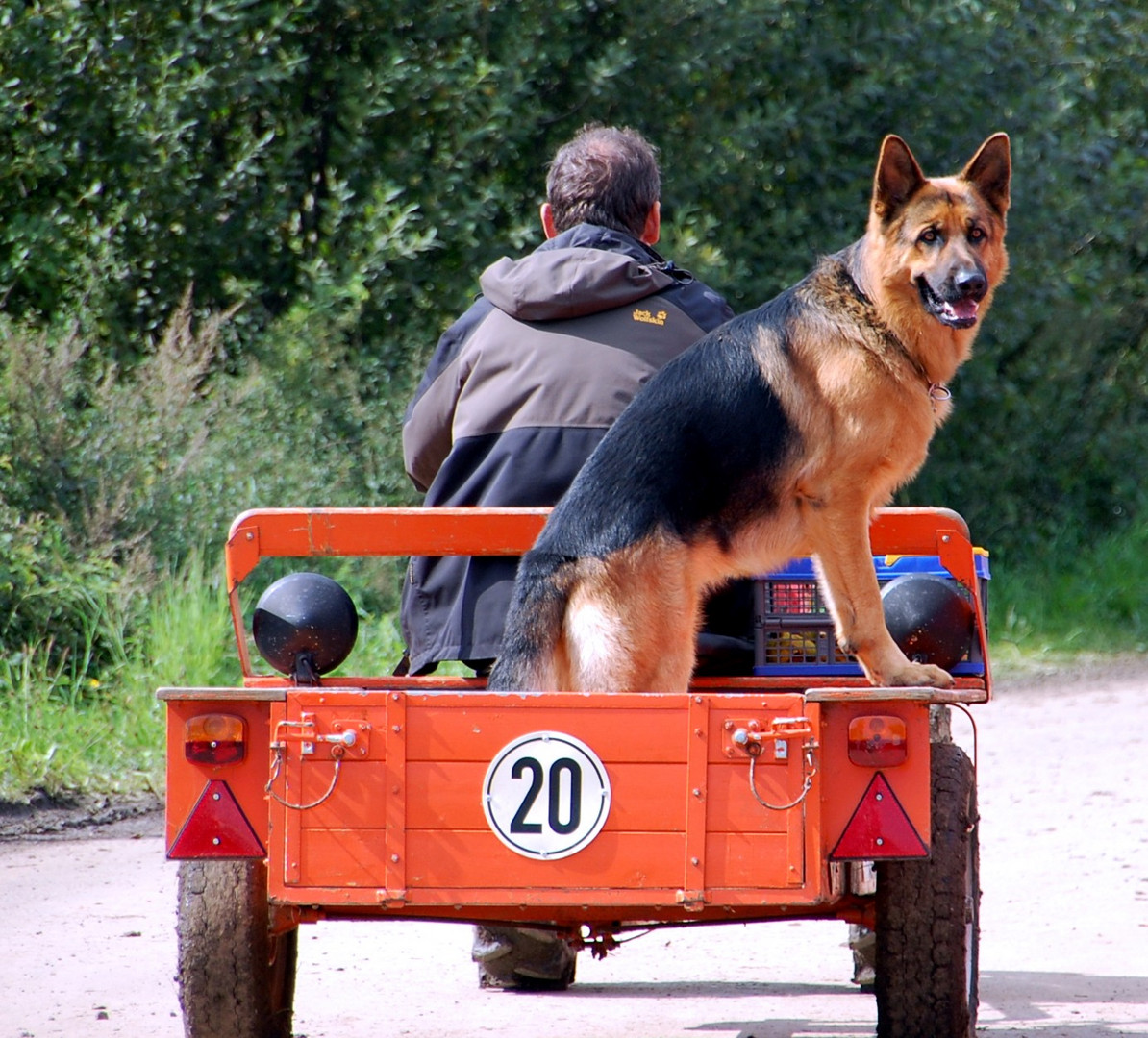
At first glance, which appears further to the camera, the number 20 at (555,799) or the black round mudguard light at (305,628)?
the black round mudguard light at (305,628)

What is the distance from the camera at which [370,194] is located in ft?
32.4

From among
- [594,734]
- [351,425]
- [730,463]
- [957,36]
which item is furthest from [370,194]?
[594,734]

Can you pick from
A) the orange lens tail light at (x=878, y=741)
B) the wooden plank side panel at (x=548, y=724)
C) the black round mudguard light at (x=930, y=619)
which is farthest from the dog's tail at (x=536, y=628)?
the black round mudguard light at (x=930, y=619)

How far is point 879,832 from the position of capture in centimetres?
289

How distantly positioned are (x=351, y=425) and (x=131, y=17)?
109 inches

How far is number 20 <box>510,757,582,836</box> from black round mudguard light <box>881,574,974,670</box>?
106 cm

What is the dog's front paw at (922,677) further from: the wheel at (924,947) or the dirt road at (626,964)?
the dirt road at (626,964)

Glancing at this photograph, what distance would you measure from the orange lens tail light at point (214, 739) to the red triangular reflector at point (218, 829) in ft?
0.16

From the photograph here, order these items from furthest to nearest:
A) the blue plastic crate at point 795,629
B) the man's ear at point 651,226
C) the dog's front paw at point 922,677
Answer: the man's ear at point 651,226, the blue plastic crate at point 795,629, the dog's front paw at point 922,677

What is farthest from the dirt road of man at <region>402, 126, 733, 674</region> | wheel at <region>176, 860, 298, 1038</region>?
man at <region>402, 126, 733, 674</region>

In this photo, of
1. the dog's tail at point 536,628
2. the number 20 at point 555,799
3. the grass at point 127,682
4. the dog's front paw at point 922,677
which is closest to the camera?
the number 20 at point 555,799

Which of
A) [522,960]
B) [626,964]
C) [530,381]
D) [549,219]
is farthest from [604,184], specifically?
[626,964]

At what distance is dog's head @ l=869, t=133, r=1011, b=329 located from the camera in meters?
3.67

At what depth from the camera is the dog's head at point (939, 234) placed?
367cm
